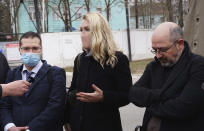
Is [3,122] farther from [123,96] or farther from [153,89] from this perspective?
[153,89]

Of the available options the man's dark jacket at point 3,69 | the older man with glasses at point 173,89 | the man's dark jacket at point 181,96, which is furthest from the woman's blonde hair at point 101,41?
the man's dark jacket at point 3,69

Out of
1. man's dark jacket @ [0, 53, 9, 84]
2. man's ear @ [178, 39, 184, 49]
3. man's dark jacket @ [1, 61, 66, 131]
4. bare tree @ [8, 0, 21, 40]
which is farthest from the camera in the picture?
bare tree @ [8, 0, 21, 40]

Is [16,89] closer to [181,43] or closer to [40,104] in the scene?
[40,104]

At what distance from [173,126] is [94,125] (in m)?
0.95

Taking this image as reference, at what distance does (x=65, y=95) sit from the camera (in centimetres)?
331

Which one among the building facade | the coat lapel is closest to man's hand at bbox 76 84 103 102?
the coat lapel

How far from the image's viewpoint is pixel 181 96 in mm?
2416

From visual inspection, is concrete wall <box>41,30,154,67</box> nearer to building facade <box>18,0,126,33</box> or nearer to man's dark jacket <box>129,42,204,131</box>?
building facade <box>18,0,126,33</box>

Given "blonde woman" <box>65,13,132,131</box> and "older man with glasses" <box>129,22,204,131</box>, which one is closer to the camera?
"older man with glasses" <box>129,22,204,131</box>

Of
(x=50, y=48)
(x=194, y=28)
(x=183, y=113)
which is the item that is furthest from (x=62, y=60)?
(x=183, y=113)

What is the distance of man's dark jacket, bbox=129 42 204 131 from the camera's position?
2395mm

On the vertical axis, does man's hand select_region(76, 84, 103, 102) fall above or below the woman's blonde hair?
below

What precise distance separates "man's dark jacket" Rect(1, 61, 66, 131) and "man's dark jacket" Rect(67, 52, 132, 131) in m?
0.23

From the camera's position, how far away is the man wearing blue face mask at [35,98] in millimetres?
3074
